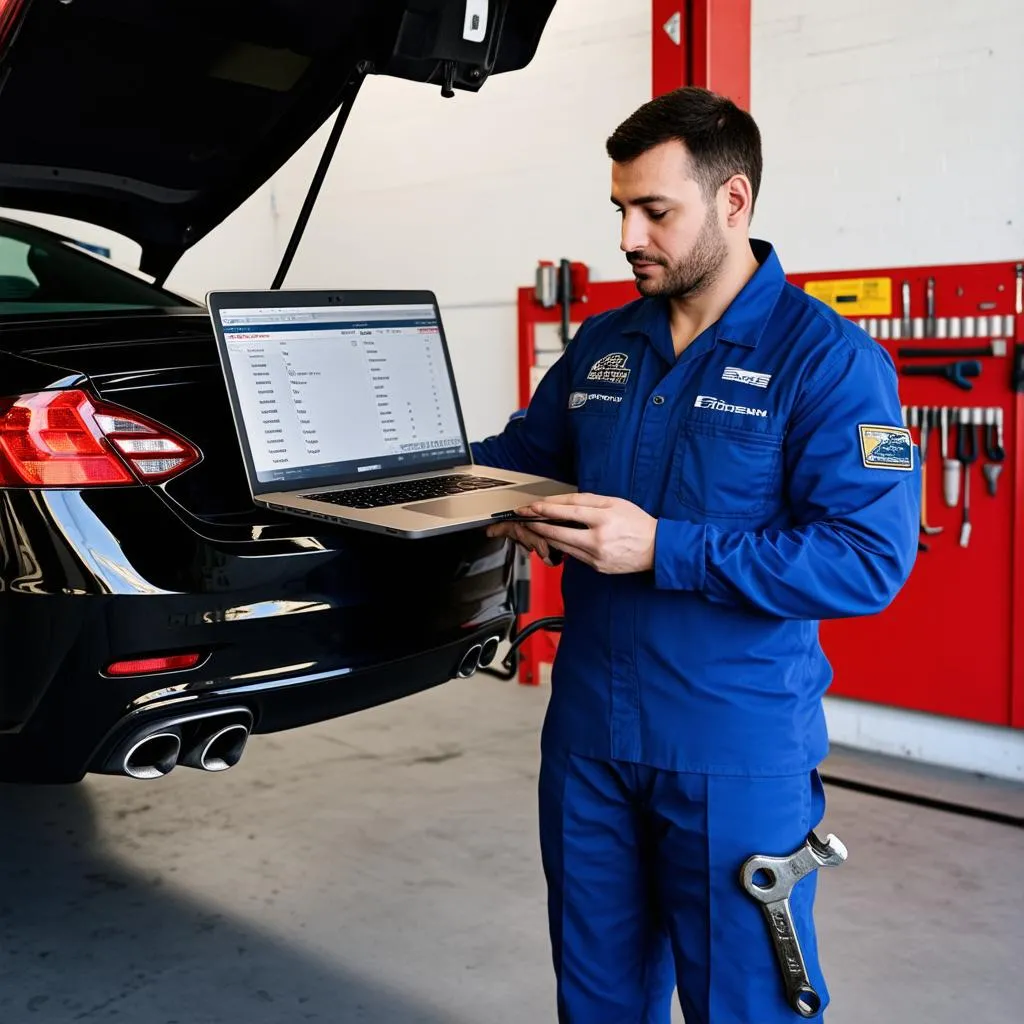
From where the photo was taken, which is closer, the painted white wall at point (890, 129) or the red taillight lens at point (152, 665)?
the red taillight lens at point (152, 665)

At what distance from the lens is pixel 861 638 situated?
392 centimetres

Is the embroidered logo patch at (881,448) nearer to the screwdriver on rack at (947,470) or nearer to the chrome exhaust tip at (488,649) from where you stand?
the chrome exhaust tip at (488,649)

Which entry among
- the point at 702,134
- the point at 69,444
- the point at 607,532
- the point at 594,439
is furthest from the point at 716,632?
the point at 69,444

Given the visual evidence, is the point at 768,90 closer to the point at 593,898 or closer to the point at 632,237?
the point at 632,237

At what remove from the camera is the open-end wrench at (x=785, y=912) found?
5.07 feet

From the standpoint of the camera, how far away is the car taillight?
177cm

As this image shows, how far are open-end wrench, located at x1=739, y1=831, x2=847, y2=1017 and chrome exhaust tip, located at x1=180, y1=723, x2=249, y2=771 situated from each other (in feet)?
2.55

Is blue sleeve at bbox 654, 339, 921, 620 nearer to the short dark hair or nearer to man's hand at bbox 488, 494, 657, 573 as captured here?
man's hand at bbox 488, 494, 657, 573

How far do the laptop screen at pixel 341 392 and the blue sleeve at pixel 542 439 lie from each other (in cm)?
7

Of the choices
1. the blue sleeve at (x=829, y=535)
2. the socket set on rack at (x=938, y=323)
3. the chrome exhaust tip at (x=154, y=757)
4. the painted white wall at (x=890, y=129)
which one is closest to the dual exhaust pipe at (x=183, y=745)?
the chrome exhaust tip at (x=154, y=757)

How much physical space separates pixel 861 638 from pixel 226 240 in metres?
3.78

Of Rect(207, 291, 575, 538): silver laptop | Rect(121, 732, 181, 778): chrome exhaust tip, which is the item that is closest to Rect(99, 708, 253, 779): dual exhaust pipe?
Rect(121, 732, 181, 778): chrome exhaust tip

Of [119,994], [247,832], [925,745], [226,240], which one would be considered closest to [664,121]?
[119,994]

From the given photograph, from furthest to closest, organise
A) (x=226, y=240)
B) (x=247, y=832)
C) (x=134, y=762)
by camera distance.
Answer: (x=226, y=240)
(x=247, y=832)
(x=134, y=762)
